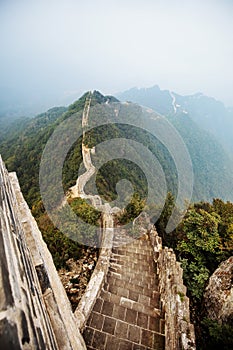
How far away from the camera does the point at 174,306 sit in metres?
4.26

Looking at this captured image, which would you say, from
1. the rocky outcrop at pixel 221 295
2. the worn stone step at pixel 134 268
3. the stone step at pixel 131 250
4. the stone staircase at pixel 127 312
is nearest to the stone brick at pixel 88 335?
the stone staircase at pixel 127 312

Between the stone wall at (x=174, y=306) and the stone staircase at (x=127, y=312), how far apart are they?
9.5 inches

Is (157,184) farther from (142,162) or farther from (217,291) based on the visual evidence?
(217,291)

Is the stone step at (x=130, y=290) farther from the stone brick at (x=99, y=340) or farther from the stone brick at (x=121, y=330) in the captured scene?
the stone brick at (x=99, y=340)

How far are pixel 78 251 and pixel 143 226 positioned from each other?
10.8 feet

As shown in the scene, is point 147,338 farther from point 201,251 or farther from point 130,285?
point 201,251

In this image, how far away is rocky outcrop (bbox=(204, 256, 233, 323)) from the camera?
15.6 ft

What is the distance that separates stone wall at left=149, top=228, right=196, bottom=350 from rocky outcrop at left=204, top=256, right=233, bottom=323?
113cm

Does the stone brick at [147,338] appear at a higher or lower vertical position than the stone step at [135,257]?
lower

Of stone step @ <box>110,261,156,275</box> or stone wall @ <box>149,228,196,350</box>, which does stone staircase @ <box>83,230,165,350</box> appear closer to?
stone step @ <box>110,261,156,275</box>

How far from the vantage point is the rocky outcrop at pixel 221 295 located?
15.6 feet

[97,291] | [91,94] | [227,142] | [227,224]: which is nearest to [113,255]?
[97,291]

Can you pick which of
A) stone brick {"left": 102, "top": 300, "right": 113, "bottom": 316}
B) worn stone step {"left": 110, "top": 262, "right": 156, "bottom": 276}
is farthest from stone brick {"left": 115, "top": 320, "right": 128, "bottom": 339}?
worn stone step {"left": 110, "top": 262, "right": 156, "bottom": 276}

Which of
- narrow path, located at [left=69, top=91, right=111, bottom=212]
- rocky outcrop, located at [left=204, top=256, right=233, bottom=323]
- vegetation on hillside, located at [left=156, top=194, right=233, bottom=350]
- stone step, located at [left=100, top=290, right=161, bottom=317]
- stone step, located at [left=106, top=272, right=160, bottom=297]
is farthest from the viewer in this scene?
narrow path, located at [left=69, top=91, right=111, bottom=212]
